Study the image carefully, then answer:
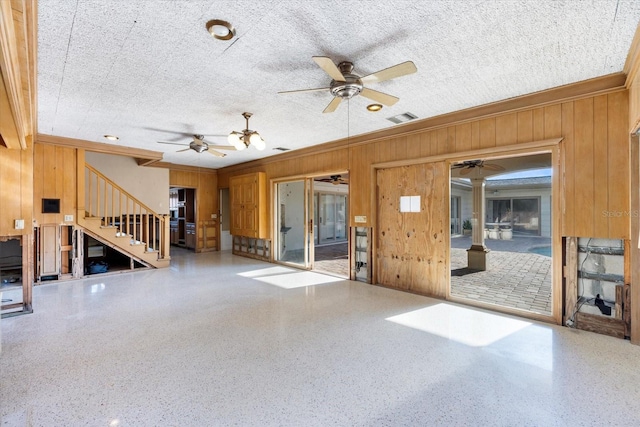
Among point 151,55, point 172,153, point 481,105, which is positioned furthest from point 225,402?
point 172,153

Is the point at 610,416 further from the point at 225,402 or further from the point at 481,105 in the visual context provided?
the point at 481,105

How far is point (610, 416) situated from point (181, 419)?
8.93ft

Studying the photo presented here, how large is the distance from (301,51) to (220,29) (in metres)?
0.67

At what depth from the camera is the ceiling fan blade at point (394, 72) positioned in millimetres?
2297

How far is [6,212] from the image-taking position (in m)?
3.72

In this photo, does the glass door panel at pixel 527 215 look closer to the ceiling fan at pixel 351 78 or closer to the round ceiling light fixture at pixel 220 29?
the ceiling fan at pixel 351 78

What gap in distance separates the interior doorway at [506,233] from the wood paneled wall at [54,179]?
695 centimetres

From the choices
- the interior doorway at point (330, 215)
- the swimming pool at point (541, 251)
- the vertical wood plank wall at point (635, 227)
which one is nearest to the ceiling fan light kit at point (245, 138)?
the vertical wood plank wall at point (635, 227)

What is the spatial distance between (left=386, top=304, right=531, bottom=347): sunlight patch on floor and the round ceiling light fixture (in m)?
3.29

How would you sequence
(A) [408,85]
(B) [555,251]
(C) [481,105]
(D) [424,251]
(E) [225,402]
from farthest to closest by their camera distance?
(D) [424,251], (C) [481,105], (B) [555,251], (A) [408,85], (E) [225,402]

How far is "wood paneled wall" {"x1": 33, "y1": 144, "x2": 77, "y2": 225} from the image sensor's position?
5.35m

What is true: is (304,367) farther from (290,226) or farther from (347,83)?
(290,226)

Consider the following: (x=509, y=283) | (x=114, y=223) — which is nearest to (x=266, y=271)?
(x=114, y=223)

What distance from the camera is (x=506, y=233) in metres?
14.2
